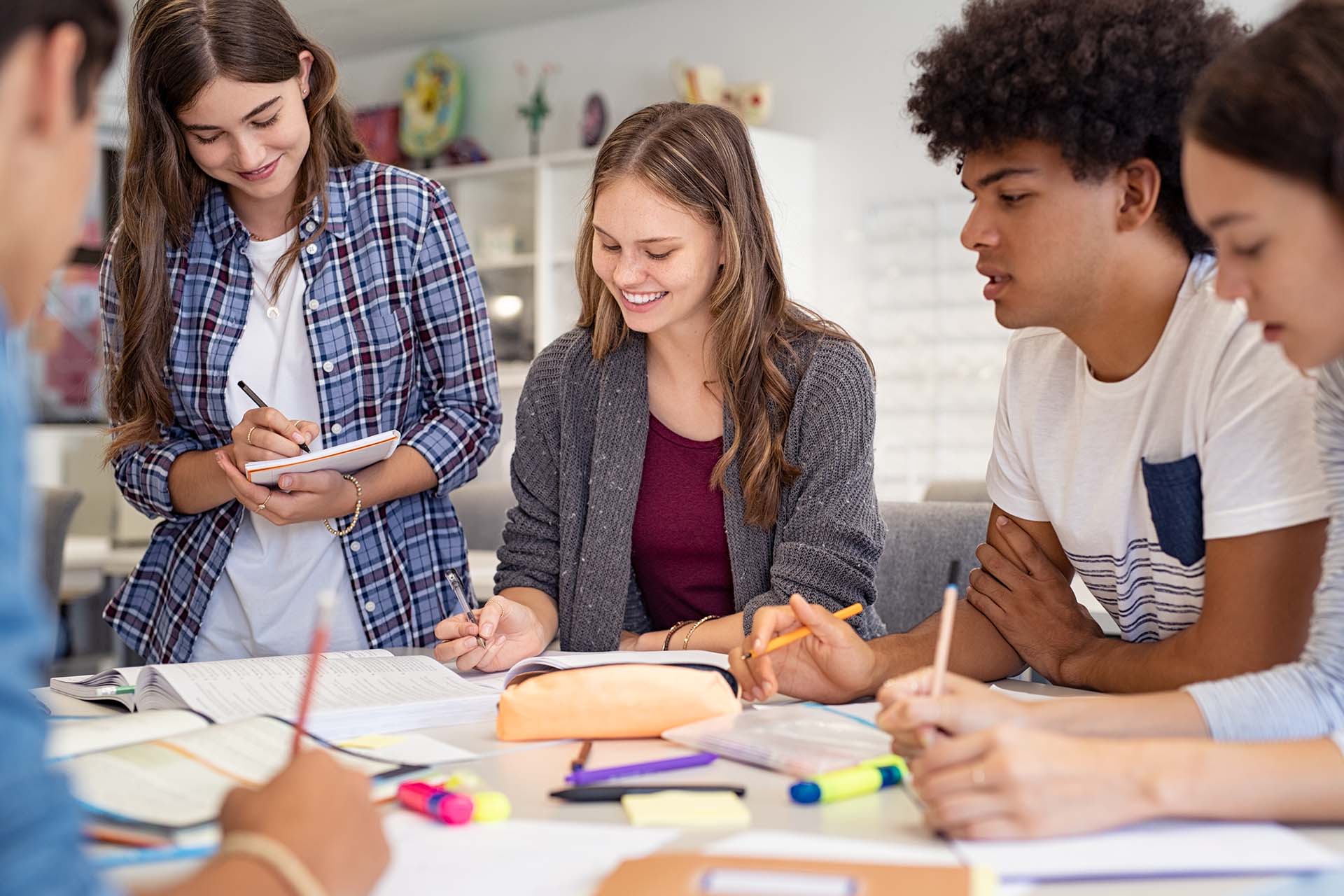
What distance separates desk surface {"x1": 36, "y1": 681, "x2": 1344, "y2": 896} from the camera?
753mm

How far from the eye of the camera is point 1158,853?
0.79 meters

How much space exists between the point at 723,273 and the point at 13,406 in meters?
1.20

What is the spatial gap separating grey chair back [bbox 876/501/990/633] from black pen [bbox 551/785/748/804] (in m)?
1.22

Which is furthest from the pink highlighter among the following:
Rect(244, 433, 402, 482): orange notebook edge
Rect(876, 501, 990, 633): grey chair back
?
Rect(876, 501, 990, 633): grey chair back

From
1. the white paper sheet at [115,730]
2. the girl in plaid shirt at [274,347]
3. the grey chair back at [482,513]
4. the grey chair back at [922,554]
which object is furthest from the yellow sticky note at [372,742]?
the grey chair back at [482,513]

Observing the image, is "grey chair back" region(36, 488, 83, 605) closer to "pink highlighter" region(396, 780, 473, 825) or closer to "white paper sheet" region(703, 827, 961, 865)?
"pink highlighter" region(396, 780, 473, 825)

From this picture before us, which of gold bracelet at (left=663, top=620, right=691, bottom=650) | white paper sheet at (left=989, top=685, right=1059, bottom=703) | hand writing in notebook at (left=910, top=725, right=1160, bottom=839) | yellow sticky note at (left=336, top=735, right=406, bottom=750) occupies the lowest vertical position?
gold bracelet at (left=663, top=620, right=691, bottom=650)

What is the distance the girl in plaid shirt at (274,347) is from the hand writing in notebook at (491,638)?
247mm

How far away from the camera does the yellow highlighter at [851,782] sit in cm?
91

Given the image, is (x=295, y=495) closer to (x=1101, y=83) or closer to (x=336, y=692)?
(x=336, y=692)

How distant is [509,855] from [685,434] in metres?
1.00

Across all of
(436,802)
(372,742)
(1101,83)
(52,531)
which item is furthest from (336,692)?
(52,531)

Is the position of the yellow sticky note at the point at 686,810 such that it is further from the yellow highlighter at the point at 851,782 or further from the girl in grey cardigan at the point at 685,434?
the girl in grey cardigan at the point at 685,434

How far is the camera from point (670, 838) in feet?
2.73
